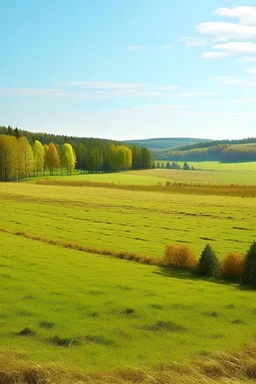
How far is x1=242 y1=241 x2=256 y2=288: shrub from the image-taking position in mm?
29109

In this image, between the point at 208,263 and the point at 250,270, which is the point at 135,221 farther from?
the point at 250,270

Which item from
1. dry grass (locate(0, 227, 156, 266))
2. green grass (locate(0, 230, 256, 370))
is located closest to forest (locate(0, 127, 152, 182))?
dry grass (locate(0, 227, 156, 266))

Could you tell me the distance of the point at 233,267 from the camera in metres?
30.7

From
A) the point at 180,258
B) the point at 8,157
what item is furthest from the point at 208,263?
the point at 8,157

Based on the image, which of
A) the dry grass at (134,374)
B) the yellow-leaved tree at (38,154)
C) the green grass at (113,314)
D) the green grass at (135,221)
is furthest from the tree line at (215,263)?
the yellow-leaved tree at (38,154)

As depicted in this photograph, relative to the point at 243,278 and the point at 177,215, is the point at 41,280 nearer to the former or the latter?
the point at 243,278

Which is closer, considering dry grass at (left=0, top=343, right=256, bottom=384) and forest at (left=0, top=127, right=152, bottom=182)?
Answer: dry grass at (left=0, top=343, right=256, bottom=384)

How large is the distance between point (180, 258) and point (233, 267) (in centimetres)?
414

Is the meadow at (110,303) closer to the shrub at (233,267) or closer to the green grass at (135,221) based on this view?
the green grass at (135,221)

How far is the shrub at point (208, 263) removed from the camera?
31.2 meters

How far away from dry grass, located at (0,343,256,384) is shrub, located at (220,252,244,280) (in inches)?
535

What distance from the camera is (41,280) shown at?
26.0 m

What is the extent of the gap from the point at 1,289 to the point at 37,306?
311cm

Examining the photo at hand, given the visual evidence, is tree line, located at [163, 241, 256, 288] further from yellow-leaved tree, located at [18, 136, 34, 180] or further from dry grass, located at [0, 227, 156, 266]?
yellow-leaved tree, located at [18, 136, 34, 180]
